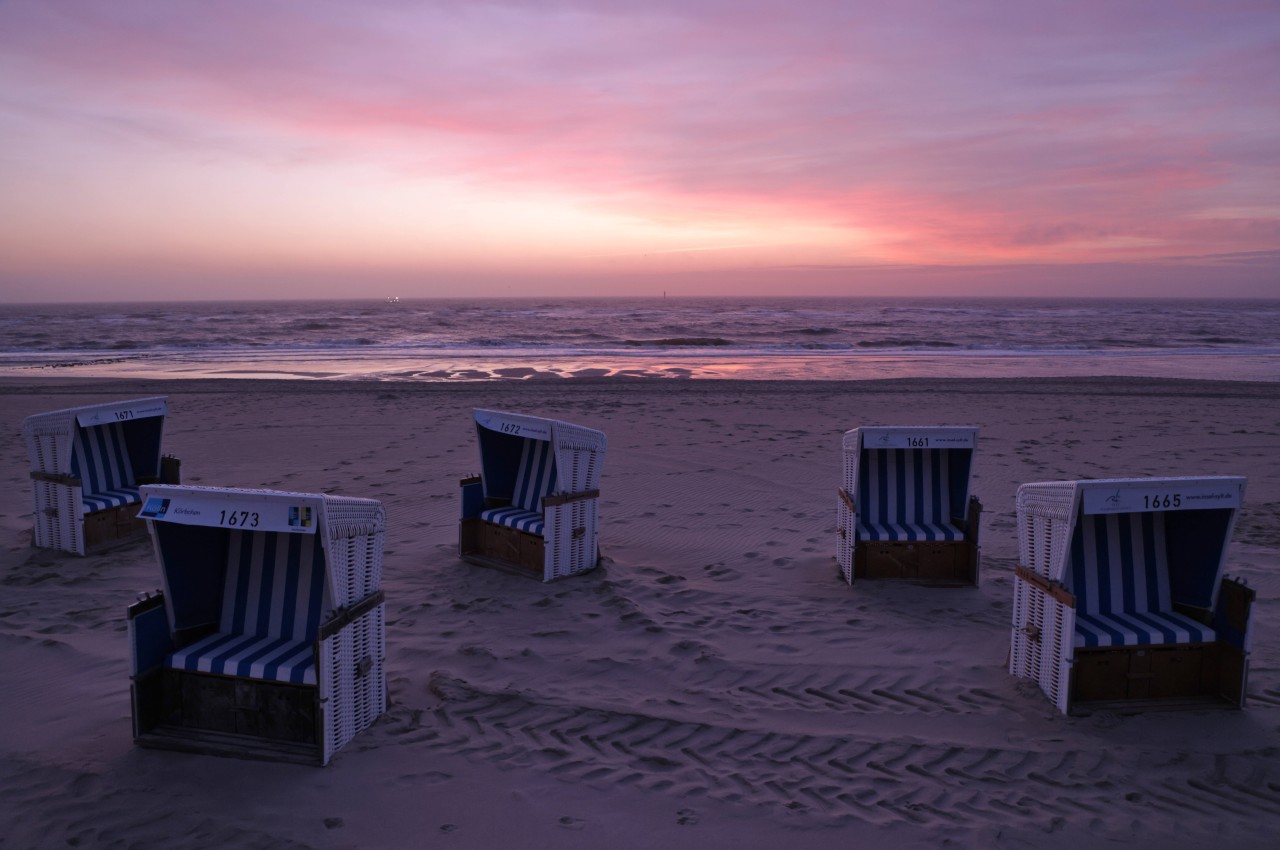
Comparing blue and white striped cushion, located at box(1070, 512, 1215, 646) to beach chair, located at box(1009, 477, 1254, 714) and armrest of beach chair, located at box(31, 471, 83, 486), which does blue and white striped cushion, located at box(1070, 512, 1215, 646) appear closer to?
beach chair, located at box(1009, 477, 1254, 714)

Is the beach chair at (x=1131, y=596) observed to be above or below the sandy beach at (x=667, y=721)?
above

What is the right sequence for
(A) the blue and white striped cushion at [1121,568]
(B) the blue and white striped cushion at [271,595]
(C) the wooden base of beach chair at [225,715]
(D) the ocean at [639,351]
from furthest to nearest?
1. (D) the ocean at [639,351]
2. (A) the blue and white striped cushion at [1121,568]
3. (B) the blue and white striped cushion at [271,595]
4. (C) the wooden base of beach chair at [225,715]

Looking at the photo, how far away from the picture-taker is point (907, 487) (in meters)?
7.25

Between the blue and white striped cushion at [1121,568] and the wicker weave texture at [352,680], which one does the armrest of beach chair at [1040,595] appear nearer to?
the blue and white striped cushion at [1121,568]

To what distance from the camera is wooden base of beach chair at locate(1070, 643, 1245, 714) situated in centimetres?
486

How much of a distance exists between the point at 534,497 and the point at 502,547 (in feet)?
1.80

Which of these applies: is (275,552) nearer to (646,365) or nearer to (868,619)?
(868,619)

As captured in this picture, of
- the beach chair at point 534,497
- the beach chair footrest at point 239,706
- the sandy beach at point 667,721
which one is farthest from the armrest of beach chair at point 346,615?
the beach chair at point 534,497

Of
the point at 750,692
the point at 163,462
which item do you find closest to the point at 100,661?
the point at 163,462

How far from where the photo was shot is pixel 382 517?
468 cm

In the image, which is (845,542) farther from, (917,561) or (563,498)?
(563,498)

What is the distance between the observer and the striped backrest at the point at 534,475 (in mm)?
7367

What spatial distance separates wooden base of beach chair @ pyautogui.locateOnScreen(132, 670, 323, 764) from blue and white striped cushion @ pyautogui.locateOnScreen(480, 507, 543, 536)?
294cm

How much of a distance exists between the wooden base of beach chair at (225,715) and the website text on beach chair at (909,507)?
14.9 feet
